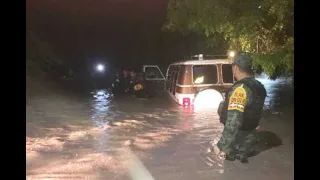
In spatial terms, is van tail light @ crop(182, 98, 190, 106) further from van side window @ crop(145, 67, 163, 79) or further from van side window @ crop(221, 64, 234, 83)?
van side window @ crop(145, 67, 163, 79)

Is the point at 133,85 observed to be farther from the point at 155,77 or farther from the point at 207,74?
the point at 207,74

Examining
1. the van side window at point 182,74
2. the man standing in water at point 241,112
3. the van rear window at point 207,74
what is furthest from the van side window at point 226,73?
the man standing in water at point 241,112

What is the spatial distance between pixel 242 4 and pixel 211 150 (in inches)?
109

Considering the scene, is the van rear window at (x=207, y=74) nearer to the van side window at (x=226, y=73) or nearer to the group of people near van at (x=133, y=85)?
the van side window at (x=226, y=73)

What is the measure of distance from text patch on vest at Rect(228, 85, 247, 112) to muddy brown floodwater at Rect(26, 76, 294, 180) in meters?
1.02

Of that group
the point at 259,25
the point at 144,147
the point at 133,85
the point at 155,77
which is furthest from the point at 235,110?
the point at 155,77

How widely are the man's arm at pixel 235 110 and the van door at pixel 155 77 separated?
14698 millimetres

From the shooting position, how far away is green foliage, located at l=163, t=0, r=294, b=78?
292 inches

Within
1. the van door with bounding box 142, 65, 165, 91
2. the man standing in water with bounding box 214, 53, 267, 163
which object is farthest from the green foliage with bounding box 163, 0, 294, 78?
the van door with bounding box 142, 65, 165, 91

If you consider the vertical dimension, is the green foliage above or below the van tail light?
above

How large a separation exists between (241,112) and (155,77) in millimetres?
15662
